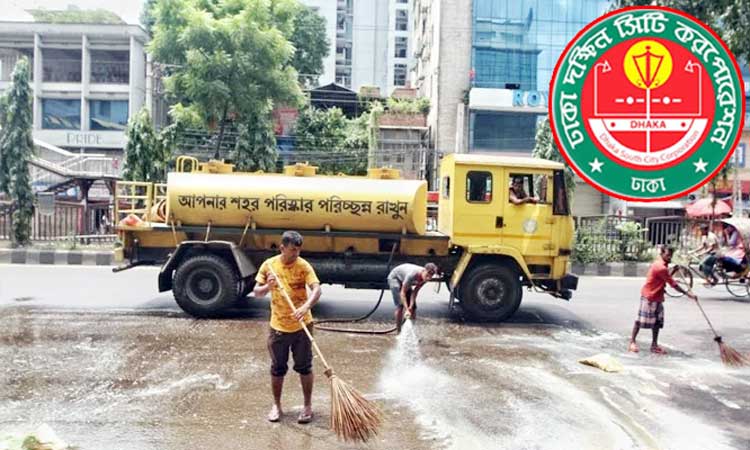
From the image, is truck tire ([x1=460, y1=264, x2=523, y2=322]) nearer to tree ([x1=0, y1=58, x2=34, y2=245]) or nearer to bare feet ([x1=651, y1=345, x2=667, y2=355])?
bare feet ([x1=651, y1=345, x2=667, y2=355])

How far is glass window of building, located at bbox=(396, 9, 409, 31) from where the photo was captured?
213ft

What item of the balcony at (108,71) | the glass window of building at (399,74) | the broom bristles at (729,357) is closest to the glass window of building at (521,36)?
the balcony at (108,71)

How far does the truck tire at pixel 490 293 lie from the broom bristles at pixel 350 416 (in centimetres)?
511

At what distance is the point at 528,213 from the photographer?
9.98 m

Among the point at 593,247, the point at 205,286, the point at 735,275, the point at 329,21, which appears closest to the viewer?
the point at 205,286

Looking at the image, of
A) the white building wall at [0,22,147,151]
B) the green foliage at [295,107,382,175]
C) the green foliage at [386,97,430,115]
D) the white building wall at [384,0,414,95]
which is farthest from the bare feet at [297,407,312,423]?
the white building wall at [384,0,414,95]

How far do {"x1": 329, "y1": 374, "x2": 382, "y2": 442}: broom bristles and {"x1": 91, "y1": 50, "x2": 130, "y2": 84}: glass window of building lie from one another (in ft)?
123

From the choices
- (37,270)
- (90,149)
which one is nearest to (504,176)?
(37,270)

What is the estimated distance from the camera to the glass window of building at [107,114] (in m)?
38.2

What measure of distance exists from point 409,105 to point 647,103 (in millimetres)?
33211

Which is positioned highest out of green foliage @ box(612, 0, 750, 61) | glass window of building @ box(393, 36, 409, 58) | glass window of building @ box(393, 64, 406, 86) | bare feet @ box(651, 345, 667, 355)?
glass window of building @ box(393, 36, 409, 58)

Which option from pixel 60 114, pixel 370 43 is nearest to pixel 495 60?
pixel 60 114

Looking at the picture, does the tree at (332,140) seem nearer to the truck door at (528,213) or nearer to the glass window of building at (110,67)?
the glass window of building at (110,67)

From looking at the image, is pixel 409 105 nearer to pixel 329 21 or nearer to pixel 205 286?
pixel 329 21
